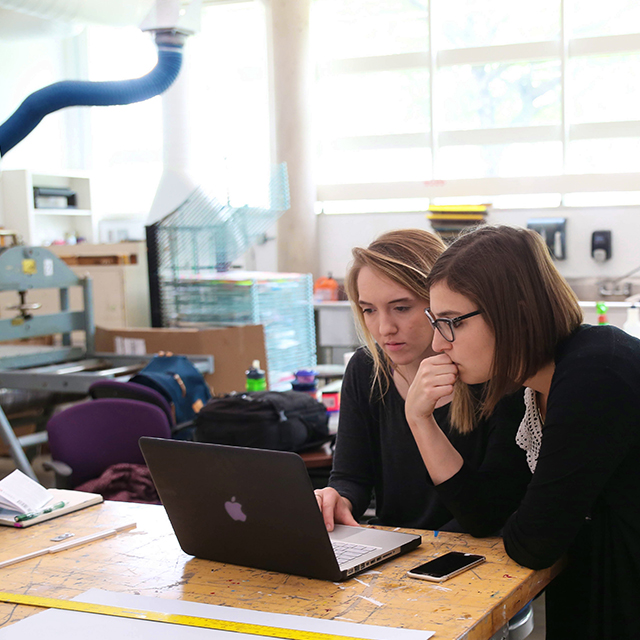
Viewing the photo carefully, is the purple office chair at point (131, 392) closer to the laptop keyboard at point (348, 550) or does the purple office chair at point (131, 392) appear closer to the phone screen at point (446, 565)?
the laptop keyboard at point (348, 550)

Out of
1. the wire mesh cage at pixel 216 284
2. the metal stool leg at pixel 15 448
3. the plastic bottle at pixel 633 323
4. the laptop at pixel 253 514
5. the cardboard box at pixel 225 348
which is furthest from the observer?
the wire mesh cage at pixel 216 284

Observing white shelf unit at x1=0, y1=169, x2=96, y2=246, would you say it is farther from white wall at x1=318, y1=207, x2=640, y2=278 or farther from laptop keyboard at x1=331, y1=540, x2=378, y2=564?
laptop keyboard at x1=331, y1=540, x2=378, y2=564

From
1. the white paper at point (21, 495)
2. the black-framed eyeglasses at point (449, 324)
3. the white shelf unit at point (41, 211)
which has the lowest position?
the white paper at point (21, 495)

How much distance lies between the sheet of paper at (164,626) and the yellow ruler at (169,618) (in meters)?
0.01

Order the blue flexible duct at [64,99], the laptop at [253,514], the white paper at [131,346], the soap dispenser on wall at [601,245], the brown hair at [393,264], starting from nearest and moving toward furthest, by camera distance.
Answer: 1. the laptop at [253,514]
2. the brown hair at [393,264]
3. the blue flexible duct at [64,99]
4. the white paper at [131,346]
5. the soap dispenser on wall at [601,245]

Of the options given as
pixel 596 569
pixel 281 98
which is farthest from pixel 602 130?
pixel 596 569

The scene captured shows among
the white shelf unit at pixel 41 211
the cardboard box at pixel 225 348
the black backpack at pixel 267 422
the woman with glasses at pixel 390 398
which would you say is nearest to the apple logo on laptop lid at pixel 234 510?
the woman with glasses at pixel 390 398

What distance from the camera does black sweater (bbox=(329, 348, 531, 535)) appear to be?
169 centimetres

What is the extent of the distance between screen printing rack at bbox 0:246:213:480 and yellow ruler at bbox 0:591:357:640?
2497 millimetres

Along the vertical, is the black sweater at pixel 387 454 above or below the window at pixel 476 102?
below

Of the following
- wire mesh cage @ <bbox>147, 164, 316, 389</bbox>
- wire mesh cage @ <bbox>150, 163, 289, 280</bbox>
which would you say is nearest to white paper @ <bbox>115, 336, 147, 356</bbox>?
wire mesh cage @ <bbox>147, 164, 316, 389</bbox>

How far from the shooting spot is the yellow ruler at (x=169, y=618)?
1.02 metres

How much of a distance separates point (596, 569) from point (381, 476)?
2.01ft

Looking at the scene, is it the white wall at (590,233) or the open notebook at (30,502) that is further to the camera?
the white wall at (590,233)
